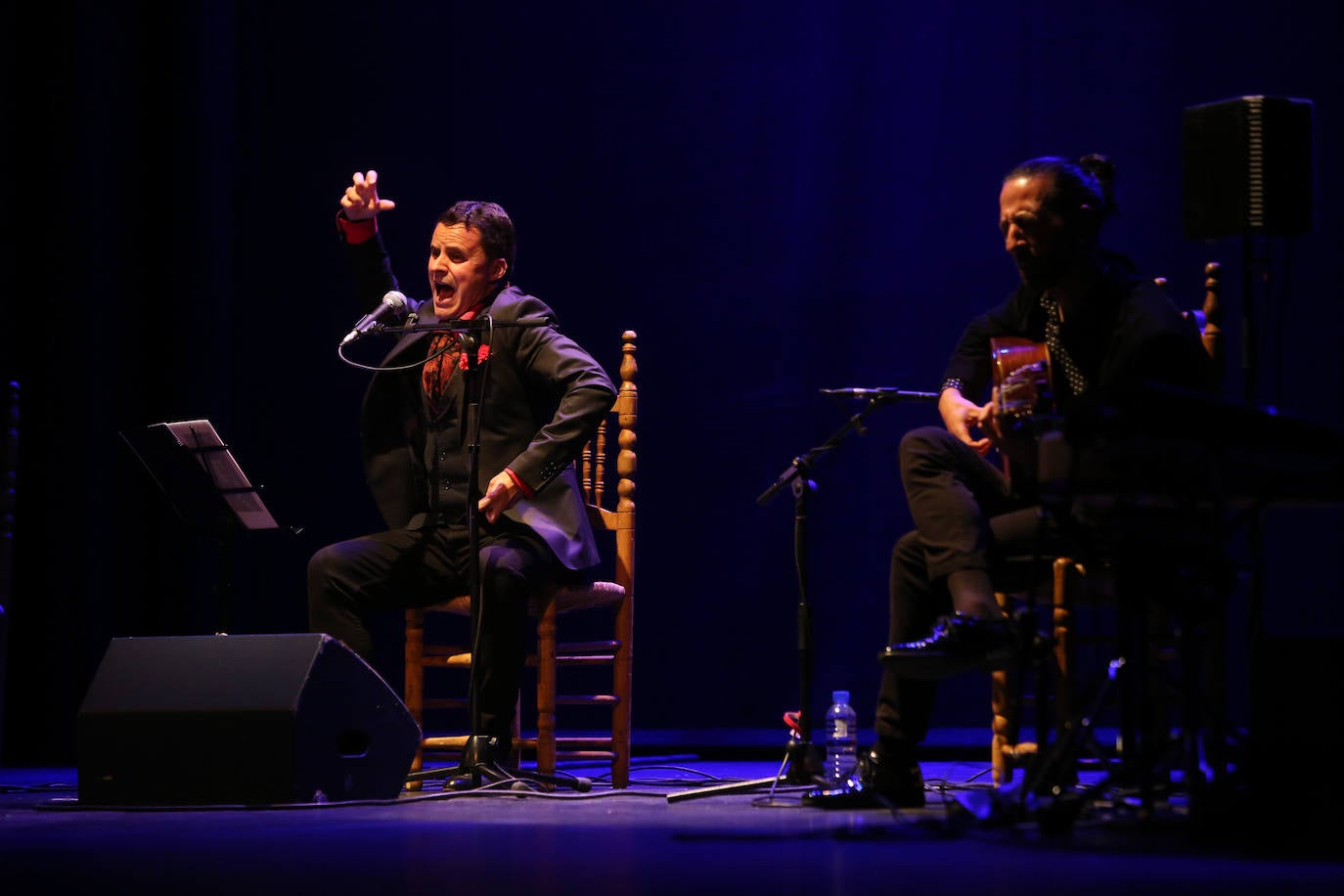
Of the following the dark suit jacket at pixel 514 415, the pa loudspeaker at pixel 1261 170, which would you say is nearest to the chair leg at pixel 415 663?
the dark suit jacket at pixel 514 415

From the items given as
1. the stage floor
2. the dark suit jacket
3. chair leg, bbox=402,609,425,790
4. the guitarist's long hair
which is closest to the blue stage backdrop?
the dark suit jacket

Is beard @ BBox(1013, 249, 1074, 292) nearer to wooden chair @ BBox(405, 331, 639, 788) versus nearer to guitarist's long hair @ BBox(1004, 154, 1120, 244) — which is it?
guitarist's long hair @ BBox(1004, 154, 1120, 244)

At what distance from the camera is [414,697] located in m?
3.65

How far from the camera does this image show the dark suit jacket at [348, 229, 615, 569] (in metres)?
3.54

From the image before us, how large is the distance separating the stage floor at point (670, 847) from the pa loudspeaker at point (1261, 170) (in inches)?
50.9

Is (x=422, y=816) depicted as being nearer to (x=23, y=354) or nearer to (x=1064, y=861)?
(x=1064, y=861)

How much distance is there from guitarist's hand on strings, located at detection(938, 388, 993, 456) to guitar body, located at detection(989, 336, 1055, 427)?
0.28ft

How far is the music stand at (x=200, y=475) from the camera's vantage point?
11.0 ft

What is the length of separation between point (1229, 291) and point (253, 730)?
318cm

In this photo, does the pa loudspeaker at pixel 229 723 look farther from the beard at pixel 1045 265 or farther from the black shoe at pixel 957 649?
the beard at pixel 1045 265

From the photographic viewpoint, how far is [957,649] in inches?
99.0

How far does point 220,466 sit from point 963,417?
1.67m

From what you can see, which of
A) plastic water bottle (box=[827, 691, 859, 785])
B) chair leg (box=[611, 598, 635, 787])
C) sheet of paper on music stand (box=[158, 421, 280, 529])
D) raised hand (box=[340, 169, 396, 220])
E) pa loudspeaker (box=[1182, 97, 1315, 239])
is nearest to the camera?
pa loudspeaker (box=[1182, 97, 1315, 239])

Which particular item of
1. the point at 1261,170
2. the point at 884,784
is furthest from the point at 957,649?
the point at 1261,170
